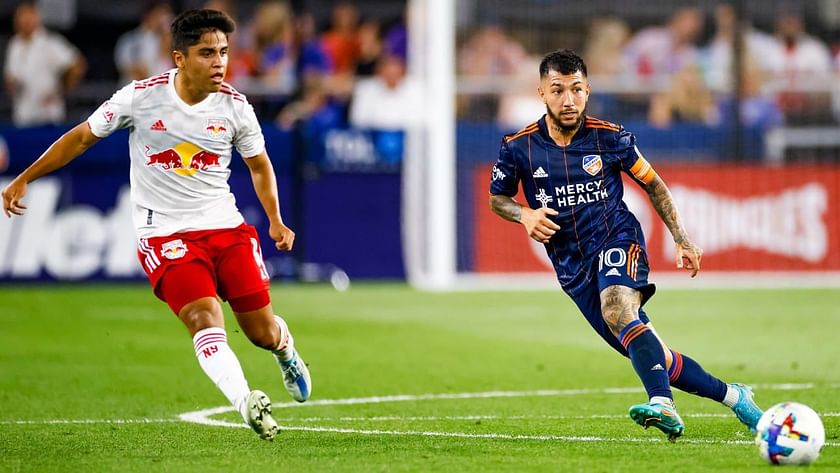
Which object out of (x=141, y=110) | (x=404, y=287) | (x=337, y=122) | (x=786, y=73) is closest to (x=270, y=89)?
(x=337, y=122)

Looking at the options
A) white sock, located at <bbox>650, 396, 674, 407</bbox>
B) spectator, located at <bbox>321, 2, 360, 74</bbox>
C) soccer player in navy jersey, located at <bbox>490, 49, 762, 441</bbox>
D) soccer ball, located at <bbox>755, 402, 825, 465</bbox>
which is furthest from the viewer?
spectator, located at <bbox>321, 2, 360, 74</bbox>

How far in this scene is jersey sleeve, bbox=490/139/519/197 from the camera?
815 centimetres

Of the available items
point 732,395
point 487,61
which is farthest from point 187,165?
point 487,61

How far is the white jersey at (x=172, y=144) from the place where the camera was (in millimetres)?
8031

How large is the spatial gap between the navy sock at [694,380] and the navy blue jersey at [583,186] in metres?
0.65

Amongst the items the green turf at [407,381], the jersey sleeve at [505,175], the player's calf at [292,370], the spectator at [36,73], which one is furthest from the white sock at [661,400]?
the spectator at [36,73]

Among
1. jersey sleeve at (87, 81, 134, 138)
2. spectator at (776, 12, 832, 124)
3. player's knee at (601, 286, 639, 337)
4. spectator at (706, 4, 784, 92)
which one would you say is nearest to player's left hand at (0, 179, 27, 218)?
jersey sleeve at (87, 81, 134, 138)

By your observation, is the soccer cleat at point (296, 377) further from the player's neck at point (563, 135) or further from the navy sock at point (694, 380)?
the navy sock at point (694, 380)

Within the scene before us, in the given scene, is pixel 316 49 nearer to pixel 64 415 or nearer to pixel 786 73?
pixel 786 73

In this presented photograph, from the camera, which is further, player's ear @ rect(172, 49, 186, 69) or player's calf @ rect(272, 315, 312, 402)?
player's calf @ rect(272, 315, 312, 402)

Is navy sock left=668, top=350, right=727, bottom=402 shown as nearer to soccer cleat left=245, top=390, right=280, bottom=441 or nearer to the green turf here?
the green turf

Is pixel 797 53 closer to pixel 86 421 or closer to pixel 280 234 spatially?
pixel 280 234

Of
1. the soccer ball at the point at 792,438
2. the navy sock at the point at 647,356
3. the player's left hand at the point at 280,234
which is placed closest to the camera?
the soccer ball at the point at 792,438

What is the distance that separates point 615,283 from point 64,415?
11.9ft
